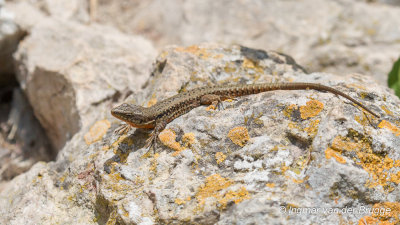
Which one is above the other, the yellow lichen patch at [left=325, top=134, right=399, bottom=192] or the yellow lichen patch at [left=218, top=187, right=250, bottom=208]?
the yellow lichen patch at [left=325, top=134, right=399, bottom=192]

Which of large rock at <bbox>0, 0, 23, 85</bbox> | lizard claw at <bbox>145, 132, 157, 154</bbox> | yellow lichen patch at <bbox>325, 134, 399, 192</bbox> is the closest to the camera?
yellow lichen patch at <bbox>325, 134, 399, 192</bbox>

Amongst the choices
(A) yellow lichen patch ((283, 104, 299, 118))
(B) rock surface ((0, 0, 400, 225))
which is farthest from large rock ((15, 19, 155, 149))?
(A) yellow lichen patch ((283, 104, 299, 118))

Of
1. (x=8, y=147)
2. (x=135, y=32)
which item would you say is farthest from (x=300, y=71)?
(x=8, y=147)

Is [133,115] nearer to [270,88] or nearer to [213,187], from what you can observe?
[213,187]

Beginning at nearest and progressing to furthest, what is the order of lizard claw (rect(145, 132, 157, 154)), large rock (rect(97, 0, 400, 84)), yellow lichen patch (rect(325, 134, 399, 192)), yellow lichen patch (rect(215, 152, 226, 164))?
yellow lichen patch (rect(325, 134, 399, 192)) → yellow lichen patch (rect(215, 152, 226, 164)) → lizard claw (rect(145, 132, 157, 154)) → large rock (rect(97, 0, 400, 84))

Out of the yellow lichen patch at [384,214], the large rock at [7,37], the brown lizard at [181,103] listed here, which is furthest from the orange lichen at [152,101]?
the large rock at [7,37]

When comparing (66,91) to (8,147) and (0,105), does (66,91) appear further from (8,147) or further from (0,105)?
(0,105)

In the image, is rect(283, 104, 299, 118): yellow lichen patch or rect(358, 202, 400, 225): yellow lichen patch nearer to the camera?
rect(358, 202, 400, 225): yellow lichen patch

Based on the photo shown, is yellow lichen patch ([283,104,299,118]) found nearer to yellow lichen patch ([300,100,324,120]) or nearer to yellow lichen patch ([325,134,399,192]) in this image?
yellow lichen patch ([300,100,324,120])
